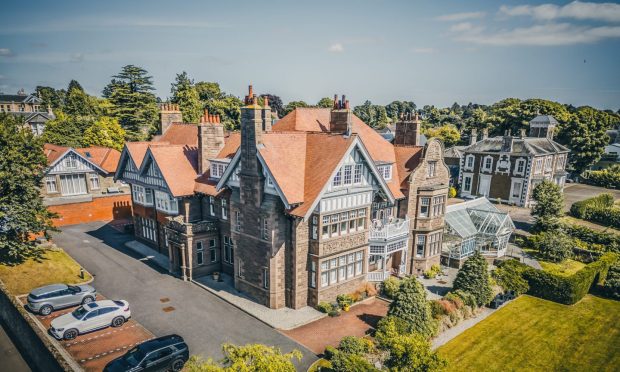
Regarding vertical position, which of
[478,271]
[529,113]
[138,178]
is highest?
[529,113]

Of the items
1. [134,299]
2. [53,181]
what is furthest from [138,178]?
[53,181]

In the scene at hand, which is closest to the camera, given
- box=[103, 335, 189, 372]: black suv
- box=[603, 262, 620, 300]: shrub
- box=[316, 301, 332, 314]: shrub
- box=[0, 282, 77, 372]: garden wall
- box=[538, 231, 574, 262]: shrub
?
box=[0, 282, 77, 372]: garden wall

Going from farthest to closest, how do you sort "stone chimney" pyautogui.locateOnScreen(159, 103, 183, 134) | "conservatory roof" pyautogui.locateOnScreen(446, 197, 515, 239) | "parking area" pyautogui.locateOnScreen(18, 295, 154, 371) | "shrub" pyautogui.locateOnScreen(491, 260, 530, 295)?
1. "stone chimney" pyautogui.locateOnScreen(159, 103, 183, 134)
2. "conservatory roof" pyautogui.locateOnScreen(446, 197, 515, 239)
3. "shrub" pyautogui.locateOnScreen(491, 260, 530, 295)
4. "parking area" pyautogui.locateOnScreen(18, 295, 154, 371)

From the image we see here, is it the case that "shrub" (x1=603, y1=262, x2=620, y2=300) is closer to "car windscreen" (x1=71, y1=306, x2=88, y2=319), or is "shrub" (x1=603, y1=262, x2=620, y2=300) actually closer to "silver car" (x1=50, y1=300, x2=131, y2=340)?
"silver car" (x1=50, y1=300, x2=131, y2=340)

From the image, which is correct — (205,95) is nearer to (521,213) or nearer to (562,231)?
(521,213)

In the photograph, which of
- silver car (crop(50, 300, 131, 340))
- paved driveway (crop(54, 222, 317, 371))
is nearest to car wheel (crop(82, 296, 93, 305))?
paved driveway (crop(54, 222, 317, 371))

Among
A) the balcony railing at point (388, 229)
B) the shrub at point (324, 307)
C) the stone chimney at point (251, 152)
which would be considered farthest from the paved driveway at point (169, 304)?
the balcony railing at point (388, 229)

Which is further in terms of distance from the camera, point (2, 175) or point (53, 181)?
point (53, 181)
